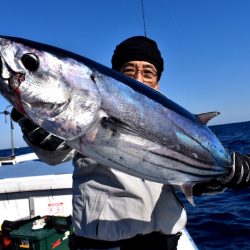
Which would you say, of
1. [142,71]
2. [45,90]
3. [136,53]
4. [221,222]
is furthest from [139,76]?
[221,222]

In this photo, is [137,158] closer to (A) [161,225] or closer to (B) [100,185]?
(B) [100,185]

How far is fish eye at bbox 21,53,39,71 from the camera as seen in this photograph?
1874 millimetres

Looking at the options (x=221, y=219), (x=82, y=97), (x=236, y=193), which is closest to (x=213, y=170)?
(x=82, y=97)

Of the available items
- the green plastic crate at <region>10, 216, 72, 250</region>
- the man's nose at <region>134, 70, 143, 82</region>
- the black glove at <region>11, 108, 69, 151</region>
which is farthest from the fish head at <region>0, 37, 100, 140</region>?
the green plastic crate at <region>10, 216, 72, 250</region>

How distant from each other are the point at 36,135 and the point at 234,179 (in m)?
1.52

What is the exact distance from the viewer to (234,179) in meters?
2.68

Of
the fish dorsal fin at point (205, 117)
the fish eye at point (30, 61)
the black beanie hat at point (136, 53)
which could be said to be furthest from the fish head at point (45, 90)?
the black beanie hat at point (136, 53)

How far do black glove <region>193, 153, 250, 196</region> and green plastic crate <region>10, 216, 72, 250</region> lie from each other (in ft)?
9.14

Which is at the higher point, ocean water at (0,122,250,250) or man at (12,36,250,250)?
man at (12,36,250,250)

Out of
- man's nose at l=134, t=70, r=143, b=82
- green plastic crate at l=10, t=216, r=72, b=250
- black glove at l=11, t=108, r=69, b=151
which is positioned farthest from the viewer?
green plastic crate at l=10, t=216, r=72, b=250

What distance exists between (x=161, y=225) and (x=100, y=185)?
56 centimetres

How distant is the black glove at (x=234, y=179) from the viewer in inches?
105

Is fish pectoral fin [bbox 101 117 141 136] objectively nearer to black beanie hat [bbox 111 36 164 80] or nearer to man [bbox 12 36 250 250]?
man [bbox 12 36 250 250]

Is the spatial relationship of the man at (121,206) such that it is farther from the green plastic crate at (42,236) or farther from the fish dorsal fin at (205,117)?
the green plastic crate at (42,236)
